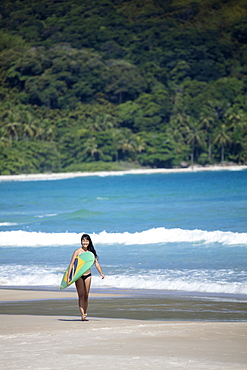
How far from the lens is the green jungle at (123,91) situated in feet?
389

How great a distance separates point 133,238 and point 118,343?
1460 cm

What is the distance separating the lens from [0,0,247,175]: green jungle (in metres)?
119

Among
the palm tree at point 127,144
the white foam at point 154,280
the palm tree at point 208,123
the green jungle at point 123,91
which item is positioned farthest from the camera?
the palm tree at point 208,123

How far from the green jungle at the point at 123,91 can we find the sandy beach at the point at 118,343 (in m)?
99.5

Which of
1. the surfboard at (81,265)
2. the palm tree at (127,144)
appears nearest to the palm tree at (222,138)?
the palm tree at (127,144)

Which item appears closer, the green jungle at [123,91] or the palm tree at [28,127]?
the palm tree at [28,127]

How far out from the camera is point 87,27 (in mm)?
184250

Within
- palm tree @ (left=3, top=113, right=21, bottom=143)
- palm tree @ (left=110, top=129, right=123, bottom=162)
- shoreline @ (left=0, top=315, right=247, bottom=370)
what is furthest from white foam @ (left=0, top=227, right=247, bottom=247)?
palm tree @ (left=110, top=129, right=123, bottom=162)

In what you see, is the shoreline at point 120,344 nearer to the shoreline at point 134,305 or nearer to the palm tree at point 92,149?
the shoreline at point 134,305

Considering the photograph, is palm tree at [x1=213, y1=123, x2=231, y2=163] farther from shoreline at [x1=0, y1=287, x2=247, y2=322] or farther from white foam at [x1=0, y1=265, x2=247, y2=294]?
shoreline at [x1=0, y1=287, x2=247, y2=322]

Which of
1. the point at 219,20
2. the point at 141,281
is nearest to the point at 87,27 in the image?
the point at 219,20

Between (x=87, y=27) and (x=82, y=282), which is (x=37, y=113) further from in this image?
(x=82, y=282)

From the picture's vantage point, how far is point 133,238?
21344 millimetres

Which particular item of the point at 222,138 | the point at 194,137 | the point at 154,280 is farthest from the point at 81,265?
the point at 222,138
